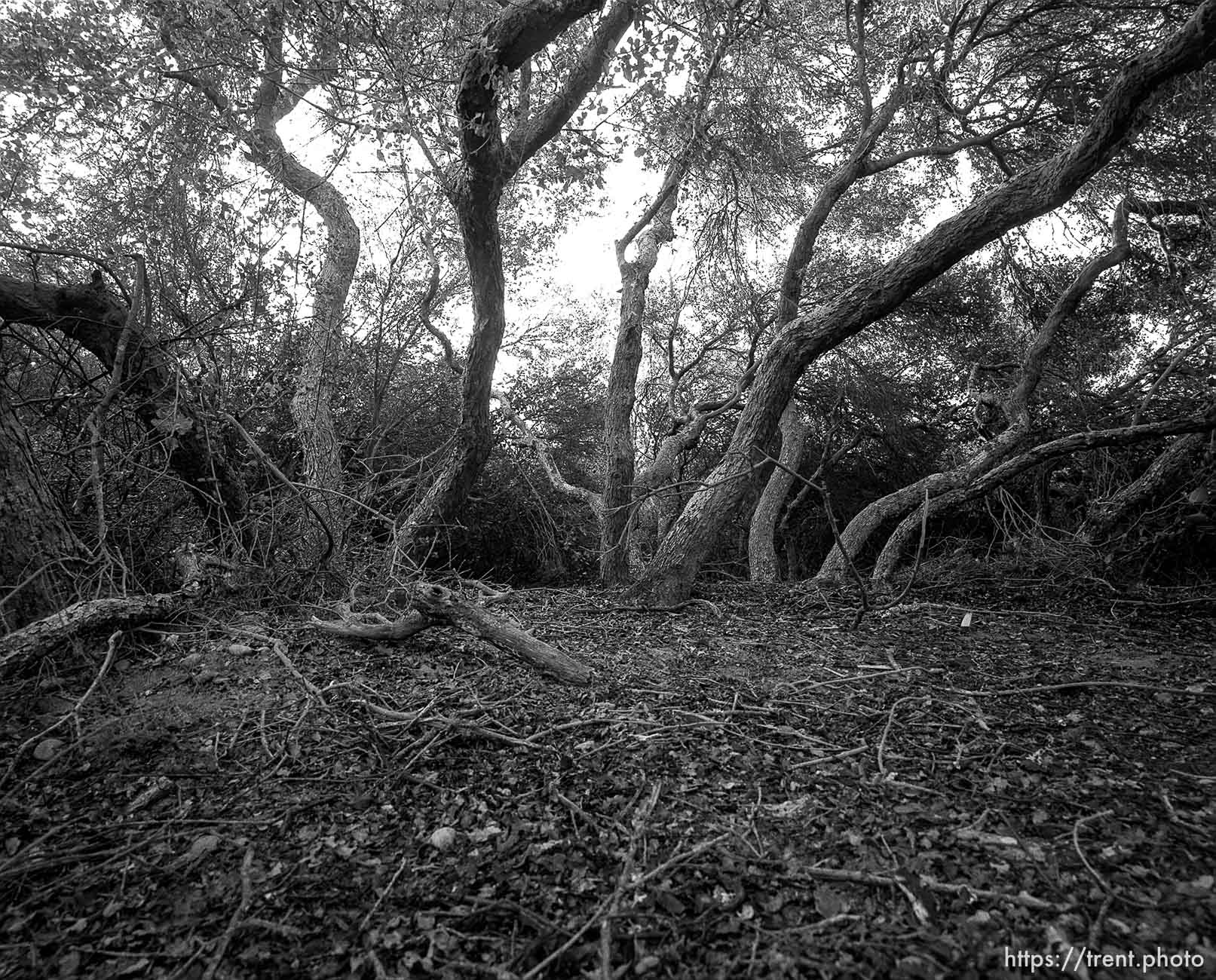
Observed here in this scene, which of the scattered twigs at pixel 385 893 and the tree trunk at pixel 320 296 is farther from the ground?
the tree trunk at pixel 320 296

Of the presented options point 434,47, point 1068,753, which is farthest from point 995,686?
point 434,47

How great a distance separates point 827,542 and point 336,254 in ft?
→ 26.0

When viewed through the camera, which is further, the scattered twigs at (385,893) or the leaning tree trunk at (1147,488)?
the leaning tree trunk at (1147,488)

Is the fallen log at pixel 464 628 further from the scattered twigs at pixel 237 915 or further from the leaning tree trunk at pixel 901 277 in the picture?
the leaning tree trunk at pixel 901 277

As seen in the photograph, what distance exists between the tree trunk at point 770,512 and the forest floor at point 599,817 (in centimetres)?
479

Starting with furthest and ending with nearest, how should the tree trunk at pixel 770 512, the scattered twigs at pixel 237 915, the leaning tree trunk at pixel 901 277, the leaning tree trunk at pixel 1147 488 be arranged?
1. the tree trunk at pixel 770 512
2. the leaning tree trunk at pixel 1147 488
3. the leaning tree trunk at pixel 901 277
4. the scattered twigs at pixel 237 915

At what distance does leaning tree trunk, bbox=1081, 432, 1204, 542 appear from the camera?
433 centimetres

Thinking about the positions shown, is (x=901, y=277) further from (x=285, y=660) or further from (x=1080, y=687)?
(x=285, y=660)

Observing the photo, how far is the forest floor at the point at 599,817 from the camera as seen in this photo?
1129 mm

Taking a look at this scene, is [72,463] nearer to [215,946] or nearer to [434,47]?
[215,946]

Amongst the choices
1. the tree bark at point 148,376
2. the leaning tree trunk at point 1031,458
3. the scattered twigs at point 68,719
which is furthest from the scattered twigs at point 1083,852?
the leaning tree trunk at point 1031,458

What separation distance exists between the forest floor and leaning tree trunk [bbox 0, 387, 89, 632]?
12.8 inches

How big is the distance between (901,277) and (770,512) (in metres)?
3.88

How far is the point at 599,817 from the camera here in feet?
5.05
